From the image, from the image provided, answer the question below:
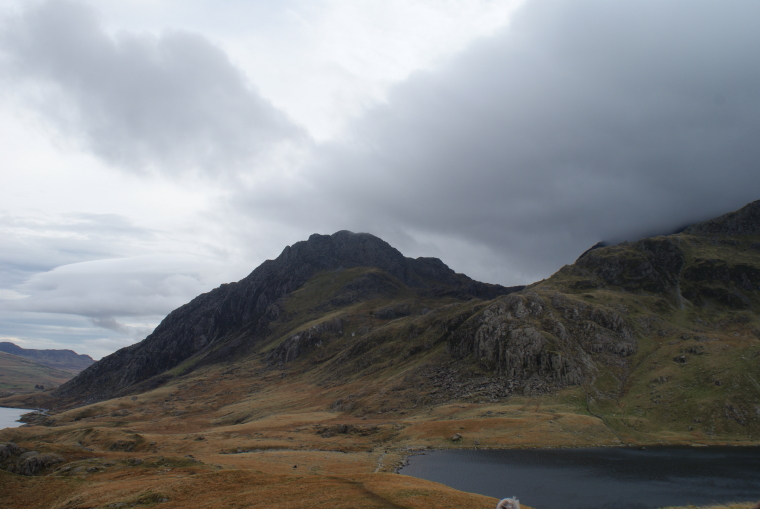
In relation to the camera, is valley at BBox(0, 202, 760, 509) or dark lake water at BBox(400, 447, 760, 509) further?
dark lake water at BBox(400, 447, 760, 509)

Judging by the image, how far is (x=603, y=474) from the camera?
83250 mm

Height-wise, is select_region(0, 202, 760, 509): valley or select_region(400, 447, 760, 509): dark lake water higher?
select_region(0, 202, 760, 509): valley

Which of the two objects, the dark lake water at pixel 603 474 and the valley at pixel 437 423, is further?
the dark lake water at pixel 603 474

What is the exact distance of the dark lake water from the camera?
229ft

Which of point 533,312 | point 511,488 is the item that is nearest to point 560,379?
point 533,312

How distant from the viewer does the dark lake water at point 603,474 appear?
69.7 meters

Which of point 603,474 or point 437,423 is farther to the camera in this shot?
point 437,423

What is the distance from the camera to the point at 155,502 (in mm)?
45750

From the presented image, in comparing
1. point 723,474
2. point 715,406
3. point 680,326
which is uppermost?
point 680,326

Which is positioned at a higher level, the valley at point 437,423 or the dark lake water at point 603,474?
the valley at point 437,423

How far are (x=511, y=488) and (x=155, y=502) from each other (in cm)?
5872

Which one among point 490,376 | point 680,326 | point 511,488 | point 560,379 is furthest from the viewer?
point 680,326

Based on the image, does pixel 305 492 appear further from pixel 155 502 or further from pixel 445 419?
pixel 445 419

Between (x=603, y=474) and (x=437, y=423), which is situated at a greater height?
(x=437, y=423)
